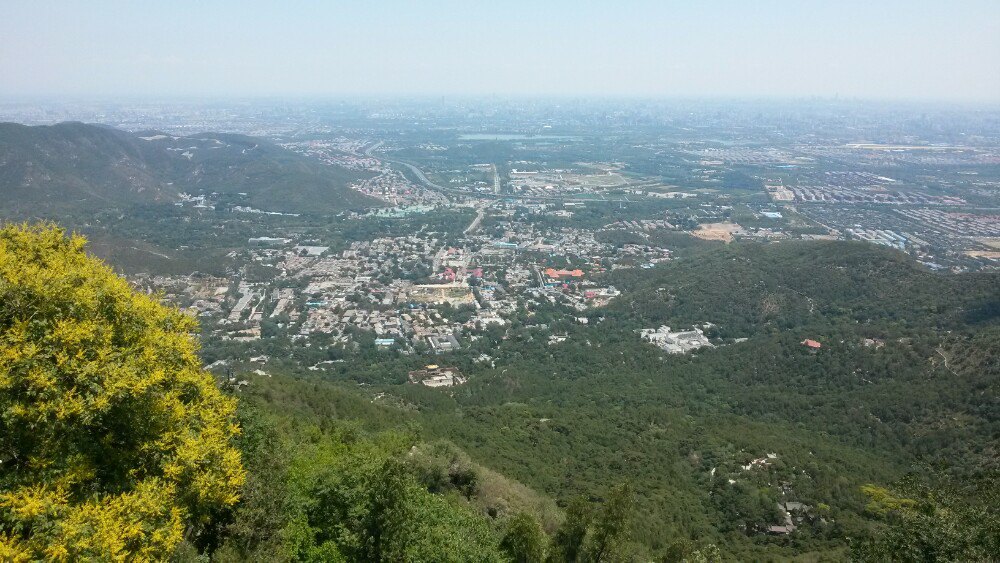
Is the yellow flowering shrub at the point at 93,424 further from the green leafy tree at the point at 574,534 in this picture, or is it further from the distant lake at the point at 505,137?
the distant lake at the point at 505,137

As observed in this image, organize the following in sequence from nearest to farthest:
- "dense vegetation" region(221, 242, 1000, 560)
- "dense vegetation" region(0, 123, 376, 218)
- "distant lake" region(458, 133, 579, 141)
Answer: "dense vegetation" region(221, 242, 1000, 560), "dense vegetation" region(0, 123, 376, 218), "distant lake" region(458, 133, 579, 141)

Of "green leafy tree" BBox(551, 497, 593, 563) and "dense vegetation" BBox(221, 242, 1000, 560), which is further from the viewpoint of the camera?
"dense vegetation" BBox(221, 242, 1000, 560)

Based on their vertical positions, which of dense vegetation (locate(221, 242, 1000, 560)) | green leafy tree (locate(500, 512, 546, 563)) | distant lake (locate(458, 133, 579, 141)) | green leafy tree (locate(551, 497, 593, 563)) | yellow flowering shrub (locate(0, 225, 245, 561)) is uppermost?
distant lake (locate(458, 133, 579, 141))

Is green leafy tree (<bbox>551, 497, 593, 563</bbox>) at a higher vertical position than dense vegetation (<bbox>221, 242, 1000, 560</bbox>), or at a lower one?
higher

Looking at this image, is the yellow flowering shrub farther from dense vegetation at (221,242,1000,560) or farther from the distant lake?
the distant lake

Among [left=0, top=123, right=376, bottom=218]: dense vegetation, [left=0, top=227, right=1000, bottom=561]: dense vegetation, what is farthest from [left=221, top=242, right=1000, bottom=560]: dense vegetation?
[left=0, top=123, right=376, bottom=218]: dense vegetation

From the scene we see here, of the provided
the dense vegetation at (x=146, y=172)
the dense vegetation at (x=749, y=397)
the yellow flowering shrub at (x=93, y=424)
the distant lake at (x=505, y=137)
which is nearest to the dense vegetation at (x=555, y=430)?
the yellow flowering shrub at (x=93, y=424)

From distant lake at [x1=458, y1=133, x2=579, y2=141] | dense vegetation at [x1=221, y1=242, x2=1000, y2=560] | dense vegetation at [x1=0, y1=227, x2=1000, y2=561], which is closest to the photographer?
dense vegetation at [x1=0, y1=227, x2=1000, y2=561]

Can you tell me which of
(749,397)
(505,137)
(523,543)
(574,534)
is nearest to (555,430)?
(749,397)
